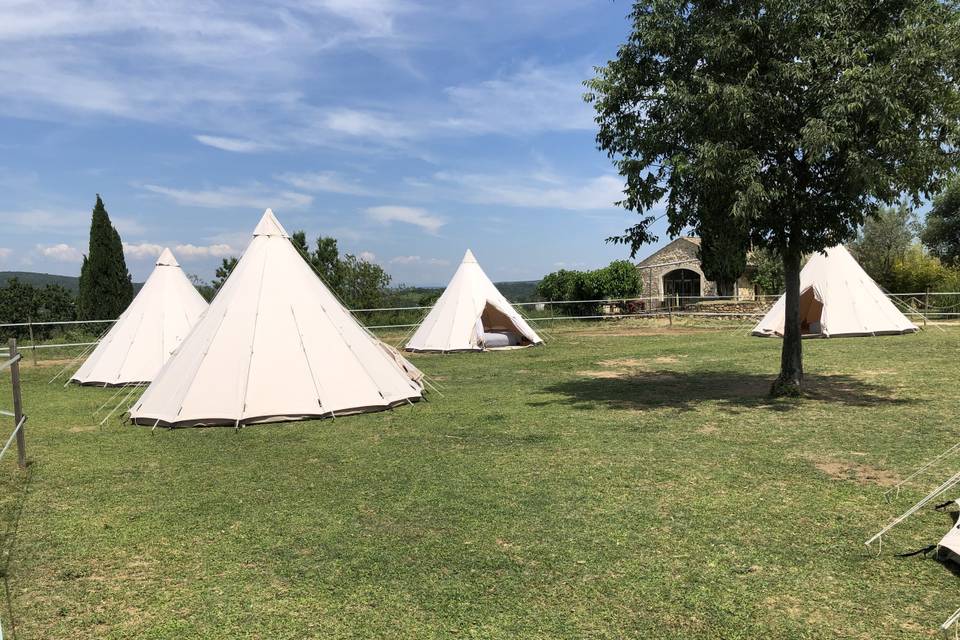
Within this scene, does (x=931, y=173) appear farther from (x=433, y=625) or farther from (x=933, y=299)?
(x=933, y=299)

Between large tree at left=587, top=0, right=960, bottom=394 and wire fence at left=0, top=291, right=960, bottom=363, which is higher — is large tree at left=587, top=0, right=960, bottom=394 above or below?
above

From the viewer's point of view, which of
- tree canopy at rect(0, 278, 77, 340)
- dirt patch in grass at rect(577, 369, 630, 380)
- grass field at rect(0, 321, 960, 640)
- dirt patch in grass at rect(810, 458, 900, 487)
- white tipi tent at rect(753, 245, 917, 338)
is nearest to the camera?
grass field at rect(0, 321, 960, 640)

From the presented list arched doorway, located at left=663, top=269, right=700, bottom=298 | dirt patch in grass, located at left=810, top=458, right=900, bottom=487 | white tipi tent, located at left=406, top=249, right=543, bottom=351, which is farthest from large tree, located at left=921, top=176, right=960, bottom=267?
dirt patch in grass, located at left=810, top=458, right=900, bottom=487

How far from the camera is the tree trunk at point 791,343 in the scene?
397 inches

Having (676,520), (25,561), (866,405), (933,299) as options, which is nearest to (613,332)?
(933,299)

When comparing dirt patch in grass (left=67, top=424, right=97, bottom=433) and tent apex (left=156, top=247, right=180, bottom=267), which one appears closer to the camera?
dirt patch in grass (left=67, top=424, right=97, bottom=433)

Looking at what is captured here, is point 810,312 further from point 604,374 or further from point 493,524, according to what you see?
point 493,524

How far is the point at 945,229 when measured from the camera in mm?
31406

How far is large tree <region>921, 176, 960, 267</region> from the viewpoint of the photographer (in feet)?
101

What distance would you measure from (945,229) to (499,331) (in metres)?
24.8

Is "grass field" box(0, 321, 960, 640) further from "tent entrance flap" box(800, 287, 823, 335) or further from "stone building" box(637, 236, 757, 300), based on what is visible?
"stone building" box(637, 236, 757, 300)

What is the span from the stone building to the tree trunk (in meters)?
27.7

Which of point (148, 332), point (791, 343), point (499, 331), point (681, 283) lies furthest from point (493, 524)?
point (681, 283)

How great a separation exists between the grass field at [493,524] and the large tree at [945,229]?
26508mm
